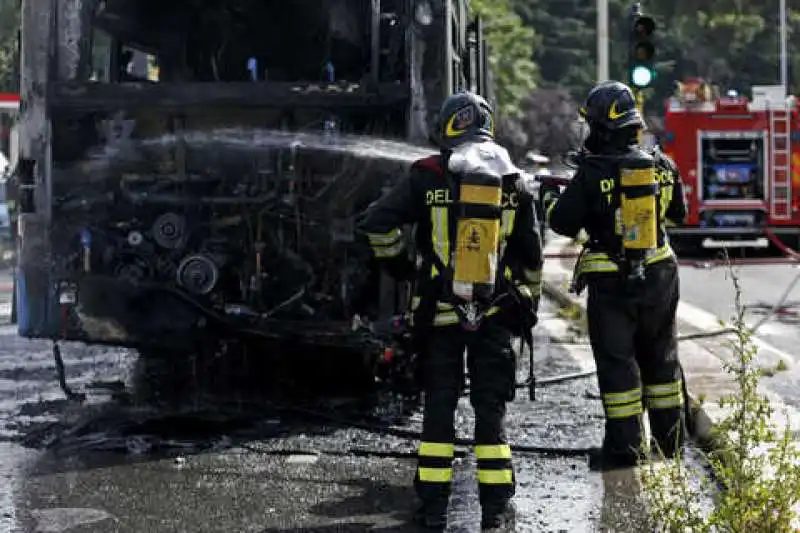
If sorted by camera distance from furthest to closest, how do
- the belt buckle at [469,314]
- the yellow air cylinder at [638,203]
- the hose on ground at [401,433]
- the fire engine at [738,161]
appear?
1. the fire engine at [738,161]
2. the hose on ground at [401,433]
3. the yellow air cylinder at [638,203]
4. the belt buckle at [469,314]

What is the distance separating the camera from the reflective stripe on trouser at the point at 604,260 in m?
6.07

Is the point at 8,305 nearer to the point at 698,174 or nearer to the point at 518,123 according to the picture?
the point at 698,174

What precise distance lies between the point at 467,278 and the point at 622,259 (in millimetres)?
1044

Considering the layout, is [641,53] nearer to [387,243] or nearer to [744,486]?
[387,243]

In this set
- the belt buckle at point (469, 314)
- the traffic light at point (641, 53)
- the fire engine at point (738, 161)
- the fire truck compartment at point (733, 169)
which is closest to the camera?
the belt buckle at point (469, 314)

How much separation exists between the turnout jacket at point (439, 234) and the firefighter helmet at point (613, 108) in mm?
684

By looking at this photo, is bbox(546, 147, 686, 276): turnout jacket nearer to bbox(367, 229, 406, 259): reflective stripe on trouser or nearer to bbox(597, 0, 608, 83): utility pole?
bbox(367, 229, 406, 259): reflective stripe on trouser

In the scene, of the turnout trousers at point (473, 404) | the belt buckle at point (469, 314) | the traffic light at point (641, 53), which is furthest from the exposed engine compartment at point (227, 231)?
the traffic light at point (641, 53)

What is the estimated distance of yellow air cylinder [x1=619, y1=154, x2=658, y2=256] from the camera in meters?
5.95

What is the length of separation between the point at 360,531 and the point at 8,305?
10536mm

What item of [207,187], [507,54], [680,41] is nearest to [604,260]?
[207,187]

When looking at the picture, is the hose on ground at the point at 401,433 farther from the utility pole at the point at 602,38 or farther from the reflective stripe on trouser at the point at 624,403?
the utility pole at the point at 602,38

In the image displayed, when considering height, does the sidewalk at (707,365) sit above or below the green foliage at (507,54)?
below

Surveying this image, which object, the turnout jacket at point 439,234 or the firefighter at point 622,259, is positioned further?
the firefighter at point 622,259
